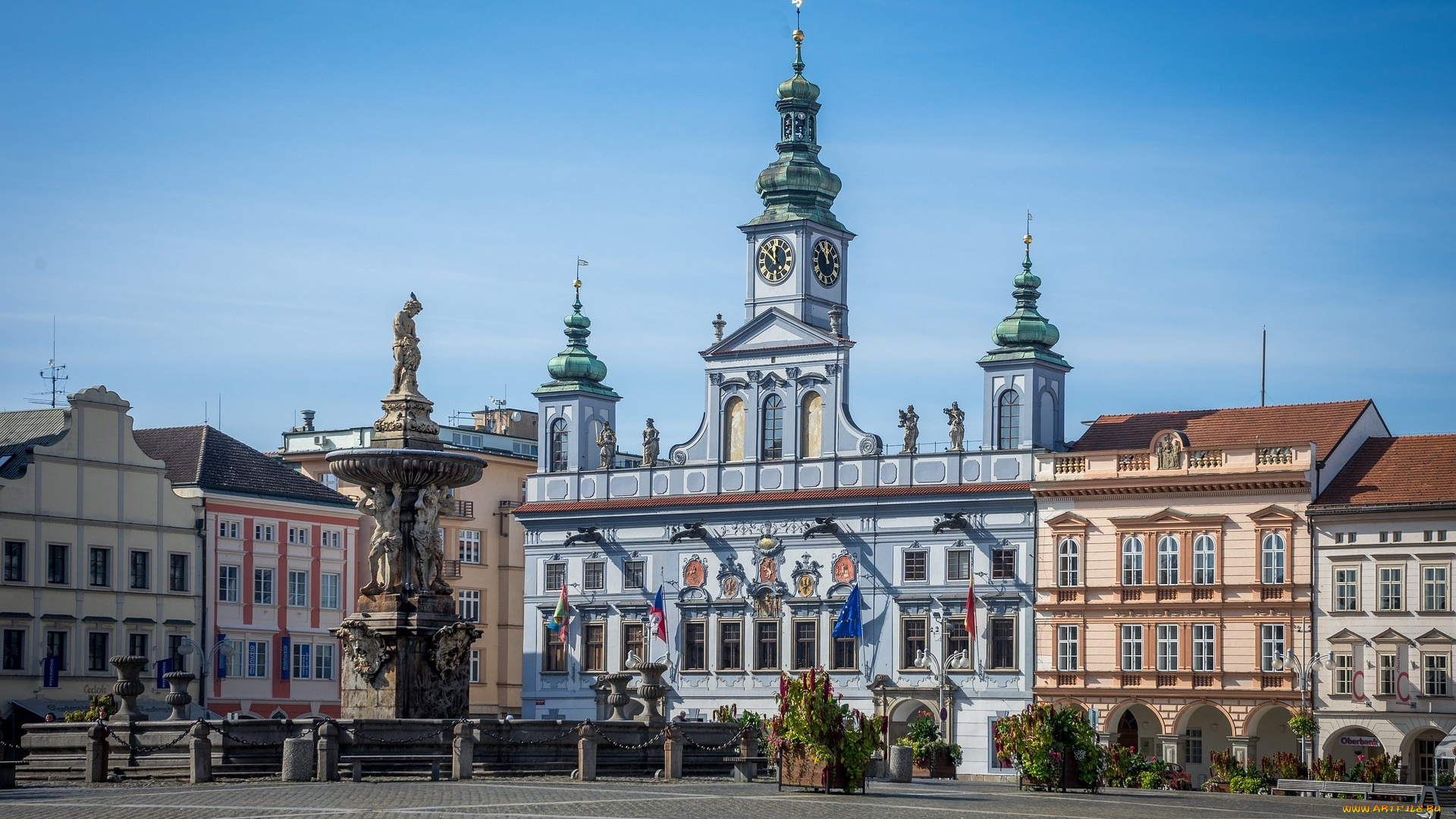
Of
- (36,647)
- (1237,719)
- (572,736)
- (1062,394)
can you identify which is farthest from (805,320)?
(572,736)

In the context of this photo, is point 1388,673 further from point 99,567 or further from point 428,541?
point 99,567

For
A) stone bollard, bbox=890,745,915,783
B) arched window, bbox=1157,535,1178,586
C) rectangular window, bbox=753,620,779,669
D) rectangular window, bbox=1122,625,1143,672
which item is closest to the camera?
stone bollard, bbox=890,745,915,783

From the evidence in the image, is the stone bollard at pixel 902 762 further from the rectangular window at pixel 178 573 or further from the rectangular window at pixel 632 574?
the rectangular window at pixel 178 573

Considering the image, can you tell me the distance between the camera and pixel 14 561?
67.9 metres

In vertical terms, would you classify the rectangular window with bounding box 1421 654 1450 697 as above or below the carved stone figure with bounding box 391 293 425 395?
below

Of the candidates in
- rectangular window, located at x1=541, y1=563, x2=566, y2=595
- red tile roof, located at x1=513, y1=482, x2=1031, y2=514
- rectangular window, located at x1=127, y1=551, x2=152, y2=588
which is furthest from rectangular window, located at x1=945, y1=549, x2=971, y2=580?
rectangular window, located at x1=127, y1=551, x2=152, y2=588

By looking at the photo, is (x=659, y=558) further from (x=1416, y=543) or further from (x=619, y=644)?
(x=1416, y=543)

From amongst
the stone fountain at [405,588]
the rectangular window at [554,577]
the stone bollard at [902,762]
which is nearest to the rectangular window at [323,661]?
the rectangular window at [554,577]

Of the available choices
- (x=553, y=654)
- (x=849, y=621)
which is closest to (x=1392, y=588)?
(x=849, y=621)

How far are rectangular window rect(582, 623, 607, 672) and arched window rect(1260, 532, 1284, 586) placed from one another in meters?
22.8

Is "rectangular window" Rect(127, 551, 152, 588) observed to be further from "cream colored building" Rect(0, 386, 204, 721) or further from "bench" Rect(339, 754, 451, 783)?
"bench" Rect(339, 754, 451, 783)

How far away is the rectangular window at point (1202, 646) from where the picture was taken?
2633 inches

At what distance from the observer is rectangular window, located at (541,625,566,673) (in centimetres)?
7906

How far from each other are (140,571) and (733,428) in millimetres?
19393
